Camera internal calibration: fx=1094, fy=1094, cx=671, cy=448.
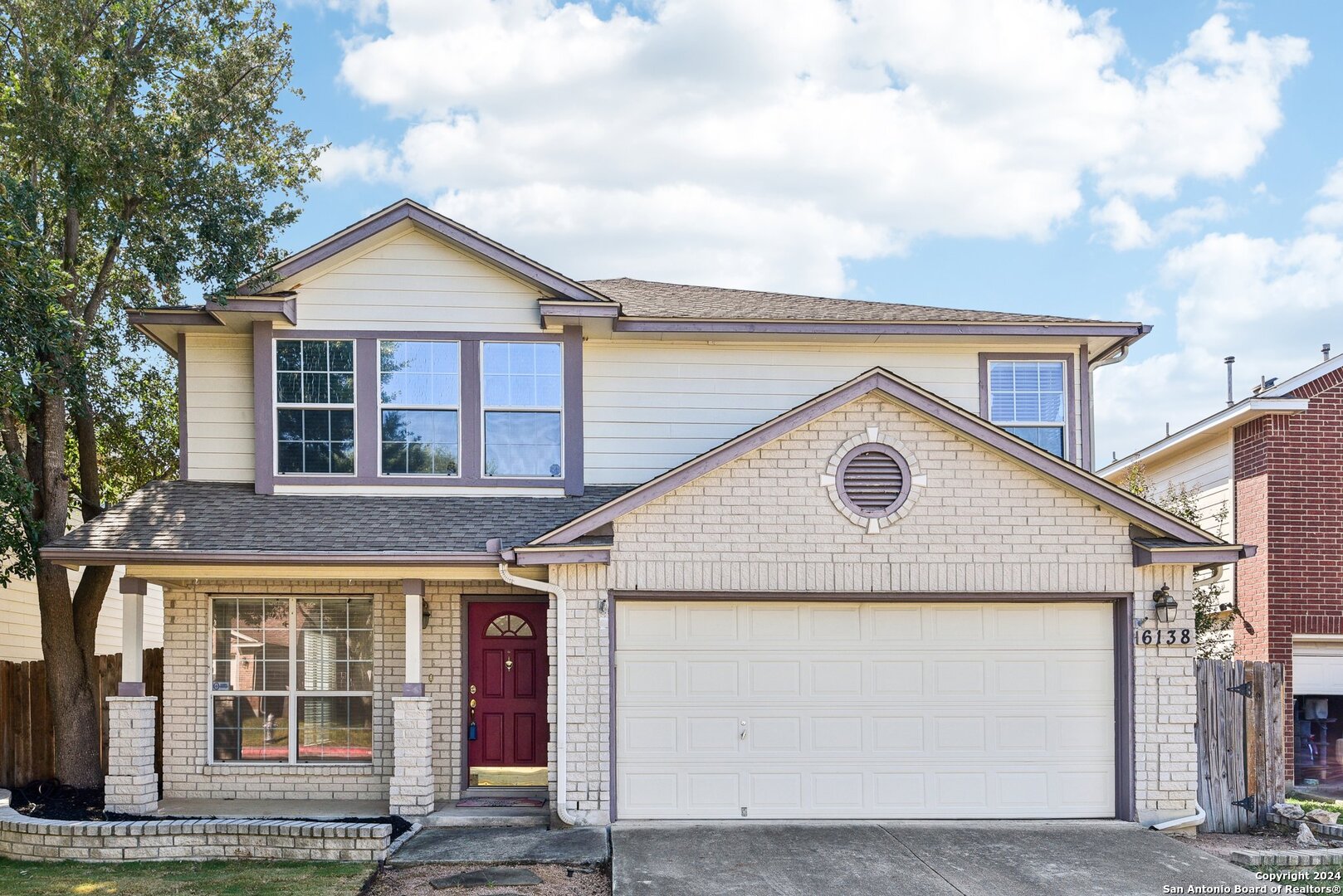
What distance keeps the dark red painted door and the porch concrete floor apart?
1.27 m

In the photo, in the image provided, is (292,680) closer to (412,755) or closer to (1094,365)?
(412,755)

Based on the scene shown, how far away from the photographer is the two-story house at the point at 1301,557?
13.4m

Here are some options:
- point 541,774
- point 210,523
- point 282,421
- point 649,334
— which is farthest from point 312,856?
point 649,334

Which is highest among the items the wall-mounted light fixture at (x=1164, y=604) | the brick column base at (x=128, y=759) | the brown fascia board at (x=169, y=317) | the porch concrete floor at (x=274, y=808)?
the brown fascia board at (x=169, y=317)

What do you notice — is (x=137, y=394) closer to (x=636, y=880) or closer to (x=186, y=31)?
(x=186, y=31)

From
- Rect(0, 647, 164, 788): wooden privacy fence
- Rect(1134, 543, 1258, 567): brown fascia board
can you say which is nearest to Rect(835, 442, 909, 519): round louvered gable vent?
Rect(1134, 543, 1258, 567): brown fascia board

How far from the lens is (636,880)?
8625mm

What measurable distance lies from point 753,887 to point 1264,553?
28.2ft

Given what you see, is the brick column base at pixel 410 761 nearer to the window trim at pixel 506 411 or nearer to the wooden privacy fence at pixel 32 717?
the window trim at pixel 506 411

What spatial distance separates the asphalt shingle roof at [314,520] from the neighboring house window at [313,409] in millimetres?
437

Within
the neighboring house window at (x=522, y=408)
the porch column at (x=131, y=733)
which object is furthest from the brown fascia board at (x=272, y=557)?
the neighboring house window at (x=522, y=408)

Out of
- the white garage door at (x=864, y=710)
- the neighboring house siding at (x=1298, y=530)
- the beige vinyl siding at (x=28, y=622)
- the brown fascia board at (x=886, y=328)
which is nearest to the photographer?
the white garage door at (x=864, y=710)

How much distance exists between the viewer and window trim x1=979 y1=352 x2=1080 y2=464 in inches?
504

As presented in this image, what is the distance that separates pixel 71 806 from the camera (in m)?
11.2
